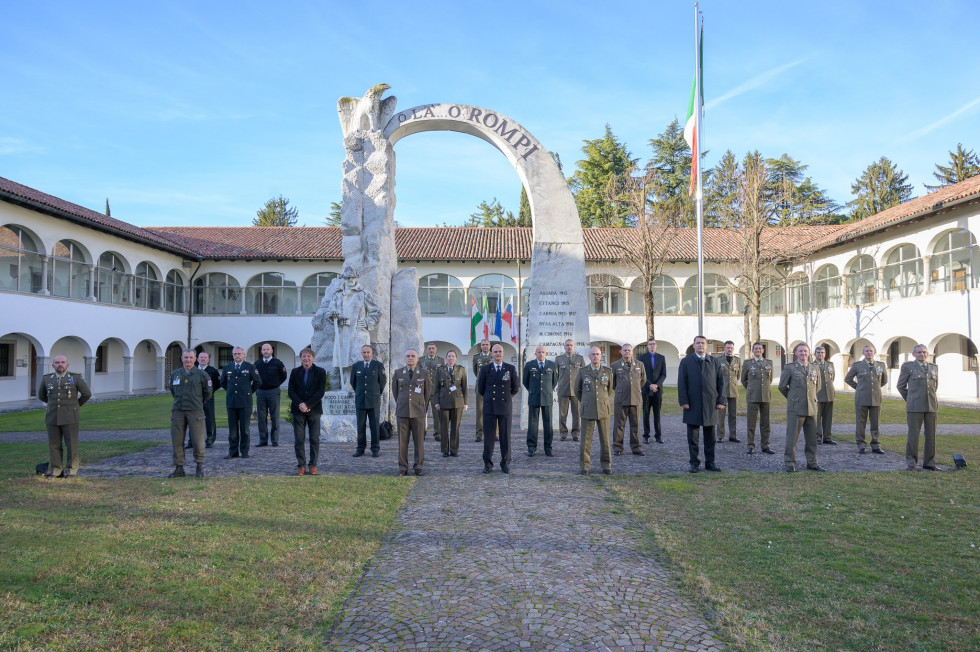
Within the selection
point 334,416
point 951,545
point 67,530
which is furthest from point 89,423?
point 951,545

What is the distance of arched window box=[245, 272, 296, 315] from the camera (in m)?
31.9

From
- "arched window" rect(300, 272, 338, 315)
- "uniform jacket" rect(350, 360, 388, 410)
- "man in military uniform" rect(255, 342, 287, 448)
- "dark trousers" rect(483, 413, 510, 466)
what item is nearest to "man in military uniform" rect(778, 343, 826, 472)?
"dark trousers" rect(483, 413, 510, 466)

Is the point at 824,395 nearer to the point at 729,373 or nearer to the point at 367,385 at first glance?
the point at 729,373

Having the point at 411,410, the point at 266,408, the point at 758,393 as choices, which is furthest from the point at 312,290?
the point at 758,393

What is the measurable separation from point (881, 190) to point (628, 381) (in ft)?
139

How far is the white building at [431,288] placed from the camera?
69.7 ft

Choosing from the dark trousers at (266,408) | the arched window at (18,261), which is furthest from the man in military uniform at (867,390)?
the arched window at (18,261)

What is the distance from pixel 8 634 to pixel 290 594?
4.92 ft

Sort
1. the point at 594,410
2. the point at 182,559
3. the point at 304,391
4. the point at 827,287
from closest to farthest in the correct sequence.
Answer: the point at 182,559
the point at 594,410
the point at 304,391
the point at 827,287

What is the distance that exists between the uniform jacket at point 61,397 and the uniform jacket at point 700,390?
7.44m

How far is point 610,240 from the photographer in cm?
3231

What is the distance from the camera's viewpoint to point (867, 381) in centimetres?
1048

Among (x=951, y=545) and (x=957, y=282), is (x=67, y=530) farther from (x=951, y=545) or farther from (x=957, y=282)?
(x=957, y=282)

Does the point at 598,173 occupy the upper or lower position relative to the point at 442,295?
upper
